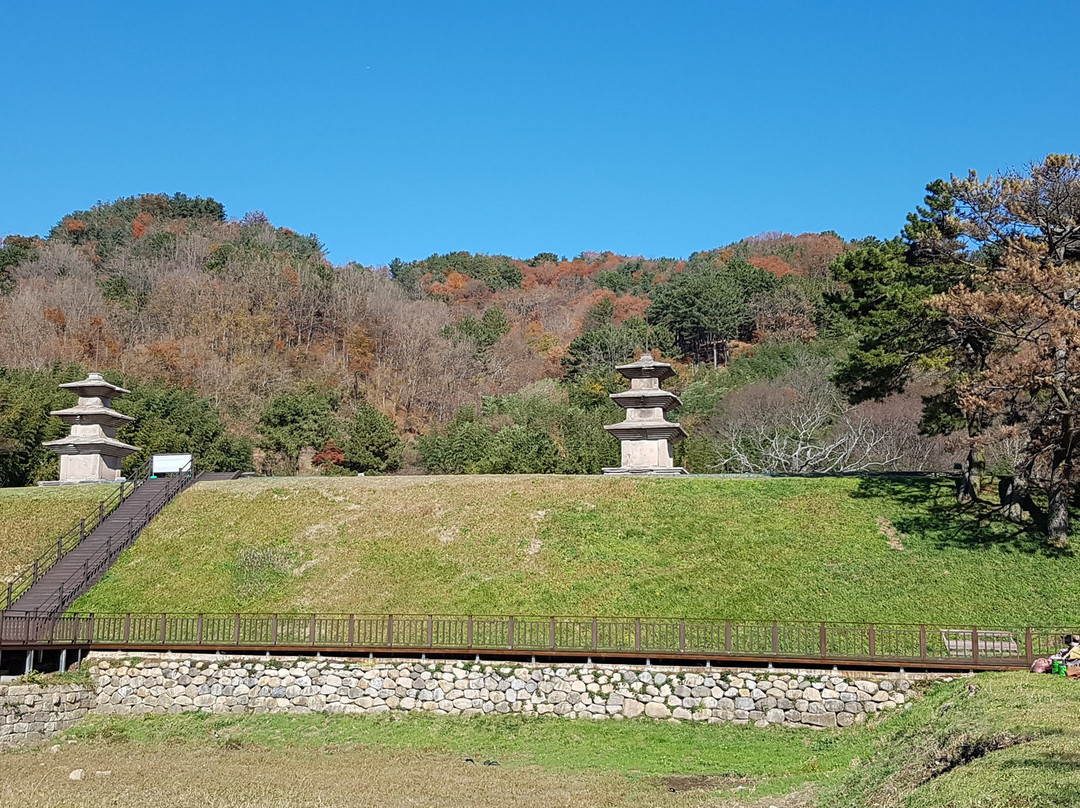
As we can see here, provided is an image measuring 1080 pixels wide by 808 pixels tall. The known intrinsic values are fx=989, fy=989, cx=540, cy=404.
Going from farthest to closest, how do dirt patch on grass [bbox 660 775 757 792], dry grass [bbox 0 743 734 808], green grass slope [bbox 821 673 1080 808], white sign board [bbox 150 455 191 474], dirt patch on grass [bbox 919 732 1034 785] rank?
white sign board [bbox 150 455 191 474]
dirt patch on grass [bbox 660 775 757 792]
dry grass [bbox 0 743 734 808]
dirt patch on grass [bbox 919 732 1034 785]
green grass slope [bbox 821 673 1080 808]

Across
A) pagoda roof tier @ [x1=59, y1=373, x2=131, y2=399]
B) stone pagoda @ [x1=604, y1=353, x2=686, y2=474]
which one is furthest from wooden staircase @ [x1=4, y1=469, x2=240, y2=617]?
stone pagoda @ [x1=604, y1=353, x2=686, y2=474]

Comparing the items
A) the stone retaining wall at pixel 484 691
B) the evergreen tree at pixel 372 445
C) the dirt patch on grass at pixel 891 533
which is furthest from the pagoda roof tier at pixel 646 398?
the stone retaining wall at pixel 484 691

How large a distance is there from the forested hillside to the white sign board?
7.41 metres

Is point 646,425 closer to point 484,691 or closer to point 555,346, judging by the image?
point 484,691

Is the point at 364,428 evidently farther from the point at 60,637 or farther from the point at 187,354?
the point at 60,637

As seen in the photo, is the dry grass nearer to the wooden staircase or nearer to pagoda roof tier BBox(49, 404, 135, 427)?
the wooden staircase

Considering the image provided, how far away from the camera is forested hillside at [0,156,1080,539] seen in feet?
100

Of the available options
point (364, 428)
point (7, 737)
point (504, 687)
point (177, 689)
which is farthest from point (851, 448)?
point (7, 737)

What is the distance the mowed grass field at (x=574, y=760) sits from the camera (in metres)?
13.9

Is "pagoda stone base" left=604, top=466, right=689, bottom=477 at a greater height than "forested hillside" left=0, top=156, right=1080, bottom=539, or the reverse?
"forested hillside" left=0, top=156, right=1080, bottom=539

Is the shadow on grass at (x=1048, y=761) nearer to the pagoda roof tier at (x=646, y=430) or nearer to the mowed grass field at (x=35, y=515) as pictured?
the pagoda roof tier at (x=646, y=430)

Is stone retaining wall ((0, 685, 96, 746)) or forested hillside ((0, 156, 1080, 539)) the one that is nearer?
stone retaining wall ((0, 685, 96, 746))

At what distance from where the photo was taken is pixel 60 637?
25.7m

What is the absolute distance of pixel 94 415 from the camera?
4266 centimetres
